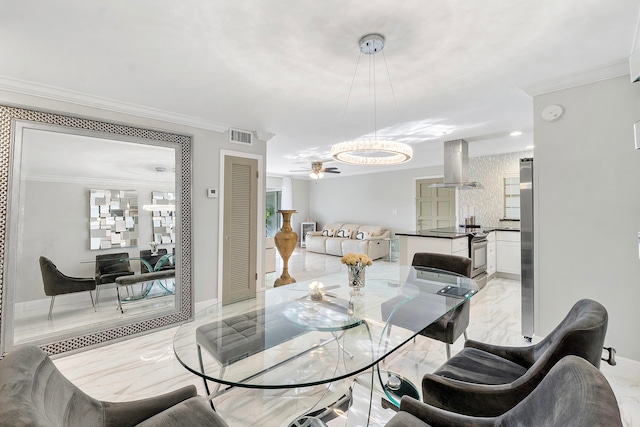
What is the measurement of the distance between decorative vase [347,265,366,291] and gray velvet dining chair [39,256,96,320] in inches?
103

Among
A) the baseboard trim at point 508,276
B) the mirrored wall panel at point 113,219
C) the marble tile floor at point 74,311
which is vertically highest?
the mirrored wall panel at point 113,219

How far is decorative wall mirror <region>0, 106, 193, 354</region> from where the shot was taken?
8.10 ft

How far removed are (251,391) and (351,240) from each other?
18.4 feet

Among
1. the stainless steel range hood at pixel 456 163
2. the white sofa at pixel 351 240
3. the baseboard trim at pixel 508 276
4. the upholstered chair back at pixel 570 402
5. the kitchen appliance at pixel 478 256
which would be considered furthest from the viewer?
the white sofa at pixel 351 240

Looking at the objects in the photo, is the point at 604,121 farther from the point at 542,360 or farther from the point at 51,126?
the point at 51,126

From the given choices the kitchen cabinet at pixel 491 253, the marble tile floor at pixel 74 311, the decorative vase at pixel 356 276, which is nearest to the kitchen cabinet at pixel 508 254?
the kitchen cabinet at pixel 491 253

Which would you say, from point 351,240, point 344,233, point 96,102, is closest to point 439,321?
point 96,102

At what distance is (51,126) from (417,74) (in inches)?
130

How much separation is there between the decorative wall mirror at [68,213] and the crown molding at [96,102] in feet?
0.53

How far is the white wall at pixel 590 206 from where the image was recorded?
7.41ft

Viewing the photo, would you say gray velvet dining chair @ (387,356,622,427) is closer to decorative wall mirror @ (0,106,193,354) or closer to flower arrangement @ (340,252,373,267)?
flower arrangement @ (340,252,373,267)

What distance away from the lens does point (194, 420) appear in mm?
1113

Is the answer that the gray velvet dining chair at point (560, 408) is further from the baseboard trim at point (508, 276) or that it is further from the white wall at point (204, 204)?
the baseboard trim at point (508, 276)

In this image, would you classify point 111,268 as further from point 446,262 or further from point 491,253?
point 491,253
